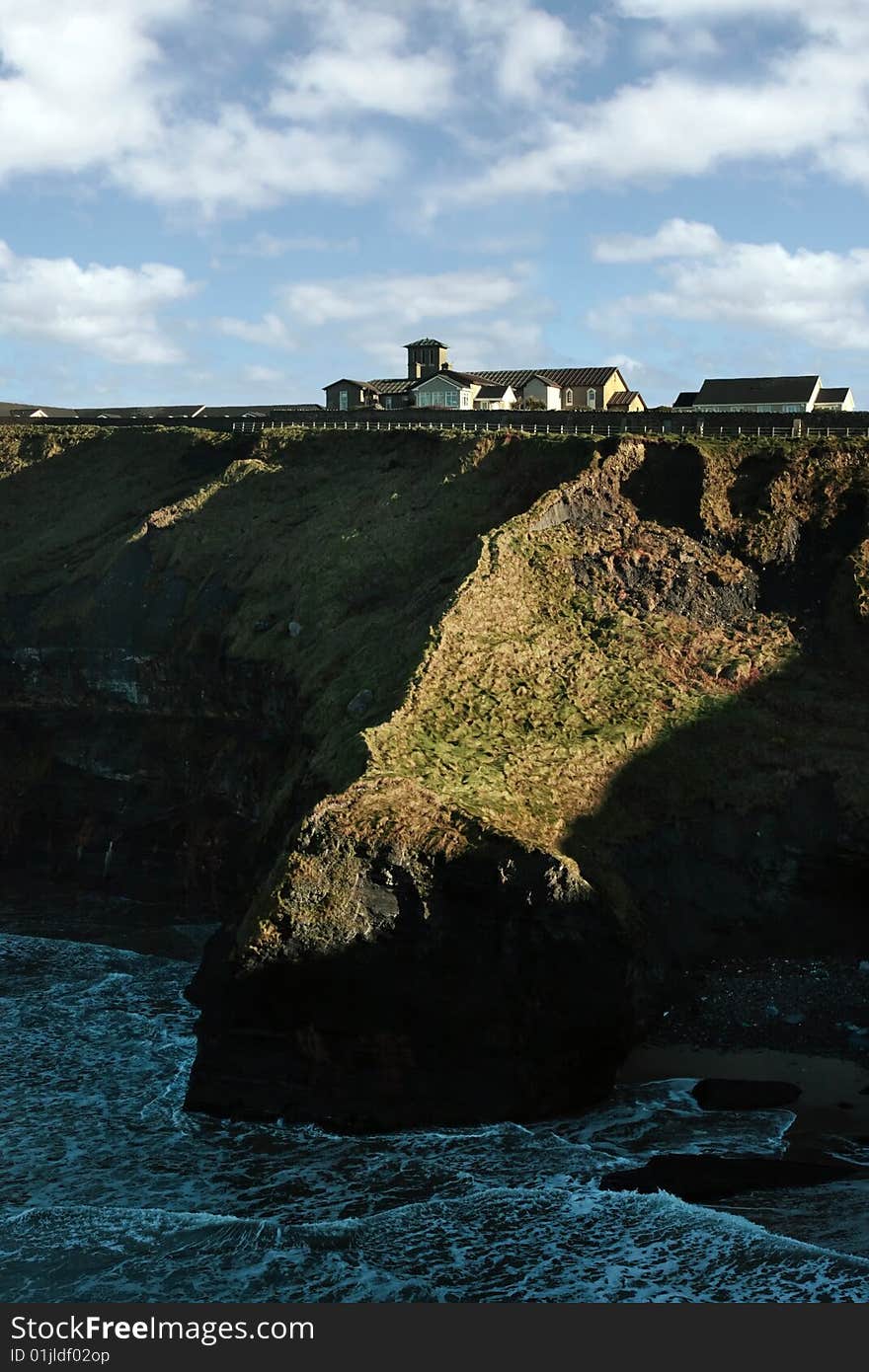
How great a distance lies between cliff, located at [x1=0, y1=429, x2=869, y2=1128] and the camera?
3341 centimetres

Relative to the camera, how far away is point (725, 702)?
45.1 m

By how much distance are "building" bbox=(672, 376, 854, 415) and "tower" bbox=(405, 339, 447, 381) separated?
2249 cm

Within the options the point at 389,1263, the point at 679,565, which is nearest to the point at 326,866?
the point at 389,1263

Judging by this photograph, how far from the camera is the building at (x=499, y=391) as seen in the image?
89062 millimetres

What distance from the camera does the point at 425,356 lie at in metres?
98.2

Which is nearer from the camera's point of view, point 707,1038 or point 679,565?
point 707,1038

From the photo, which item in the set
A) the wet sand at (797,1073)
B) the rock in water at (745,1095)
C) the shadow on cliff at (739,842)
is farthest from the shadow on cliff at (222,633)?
the rock in water at (745,1095)

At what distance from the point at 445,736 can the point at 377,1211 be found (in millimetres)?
15792

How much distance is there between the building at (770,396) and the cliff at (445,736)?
2539cm

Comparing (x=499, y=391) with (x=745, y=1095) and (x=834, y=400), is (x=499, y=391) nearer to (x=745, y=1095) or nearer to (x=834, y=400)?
(x=834, y=400)

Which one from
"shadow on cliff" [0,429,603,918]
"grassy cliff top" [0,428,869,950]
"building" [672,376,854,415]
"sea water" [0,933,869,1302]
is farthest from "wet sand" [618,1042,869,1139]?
"building" [672,376,854,415]

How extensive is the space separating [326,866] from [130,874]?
954 inches

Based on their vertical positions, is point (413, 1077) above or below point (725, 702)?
below

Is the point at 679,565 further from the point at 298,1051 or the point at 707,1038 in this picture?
the point at 298,1051
